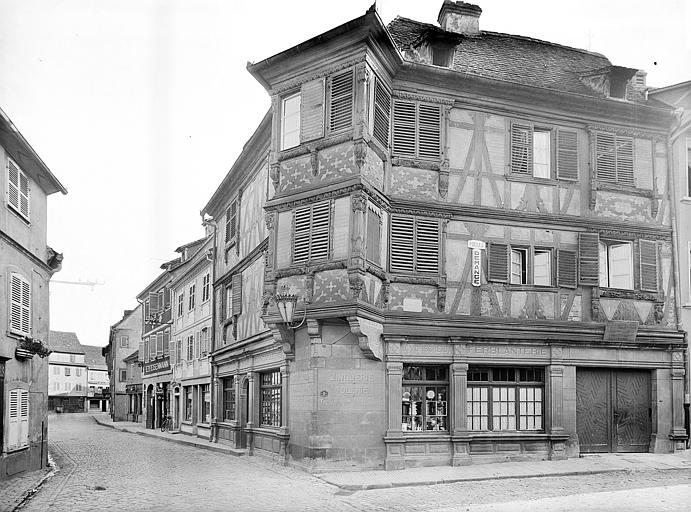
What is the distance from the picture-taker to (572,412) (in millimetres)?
20391

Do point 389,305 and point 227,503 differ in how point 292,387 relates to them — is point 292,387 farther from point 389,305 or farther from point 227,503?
point 227,503

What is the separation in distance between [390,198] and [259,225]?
627cm

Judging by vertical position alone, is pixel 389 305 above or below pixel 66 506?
above

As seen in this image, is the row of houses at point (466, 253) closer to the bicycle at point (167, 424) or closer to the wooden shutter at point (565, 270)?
the wooden shutter at point (565, 270)

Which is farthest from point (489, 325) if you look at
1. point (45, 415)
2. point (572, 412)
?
point (45, 415)

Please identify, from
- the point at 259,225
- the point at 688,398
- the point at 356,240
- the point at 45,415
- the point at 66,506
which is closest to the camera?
the point at 66,506

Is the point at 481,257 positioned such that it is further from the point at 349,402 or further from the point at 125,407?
the point at 125,407

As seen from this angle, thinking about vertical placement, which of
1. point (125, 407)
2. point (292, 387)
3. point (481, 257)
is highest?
point (481, 257)

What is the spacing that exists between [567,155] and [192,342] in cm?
2212

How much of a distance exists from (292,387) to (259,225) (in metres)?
6.62

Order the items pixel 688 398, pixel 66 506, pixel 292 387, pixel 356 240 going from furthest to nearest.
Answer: pixel 688 398 < pixel 292 387 < pixel 356 240 < pixel 66 506

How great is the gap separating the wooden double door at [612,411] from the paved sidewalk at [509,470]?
1.20 ft

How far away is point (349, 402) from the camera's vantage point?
18.7 metres

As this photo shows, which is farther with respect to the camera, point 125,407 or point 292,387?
point 125,407
